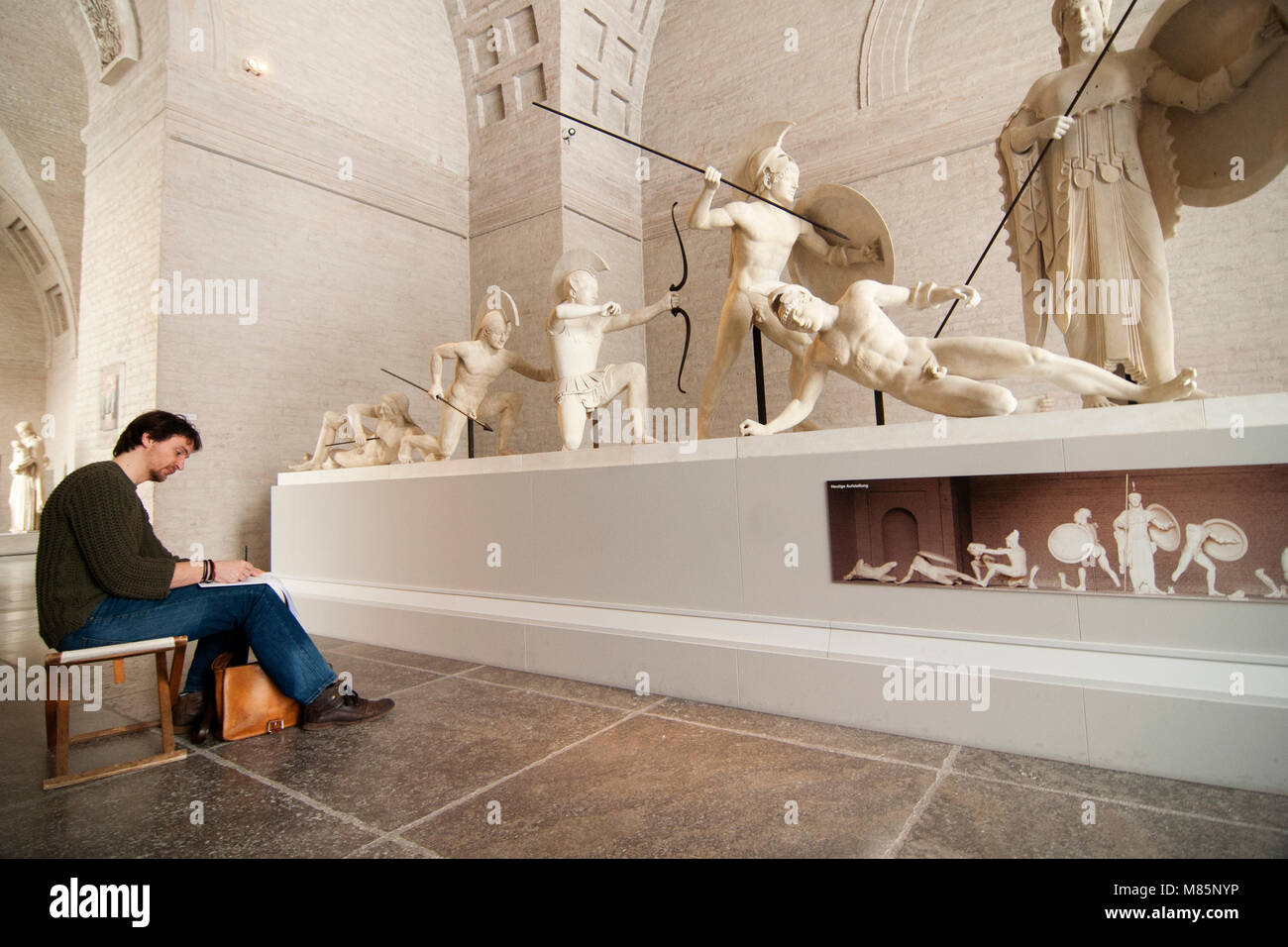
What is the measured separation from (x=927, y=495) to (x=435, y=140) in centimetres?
1057

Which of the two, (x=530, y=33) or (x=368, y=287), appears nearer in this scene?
(x=368, y=287)

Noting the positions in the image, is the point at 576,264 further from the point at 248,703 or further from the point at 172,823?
the point at 172,823

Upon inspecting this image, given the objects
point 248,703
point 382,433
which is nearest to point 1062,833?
point 248,703

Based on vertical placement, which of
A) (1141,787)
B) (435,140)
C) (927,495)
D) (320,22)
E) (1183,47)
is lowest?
(1141,787)

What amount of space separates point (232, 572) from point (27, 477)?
1575 cm

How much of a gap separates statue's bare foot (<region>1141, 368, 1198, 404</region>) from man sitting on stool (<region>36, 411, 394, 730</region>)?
138 inches

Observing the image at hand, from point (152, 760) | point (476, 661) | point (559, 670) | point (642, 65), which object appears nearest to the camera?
point (152, 760)

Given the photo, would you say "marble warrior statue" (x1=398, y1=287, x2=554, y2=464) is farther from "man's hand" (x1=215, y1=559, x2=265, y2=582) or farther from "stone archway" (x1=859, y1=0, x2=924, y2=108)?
"stone archway" (x1=859, y1=0, x2=924, y2=108)

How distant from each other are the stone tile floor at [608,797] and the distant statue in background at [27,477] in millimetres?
14493

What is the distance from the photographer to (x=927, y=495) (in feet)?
9.09

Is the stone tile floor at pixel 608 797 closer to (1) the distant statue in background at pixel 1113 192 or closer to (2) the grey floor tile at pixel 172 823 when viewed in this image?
(2) the grey floor tile at pixel 172 823

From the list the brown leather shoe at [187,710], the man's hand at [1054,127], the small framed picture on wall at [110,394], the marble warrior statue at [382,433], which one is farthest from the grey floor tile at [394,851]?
the small framed picture on wall at [110,394]
